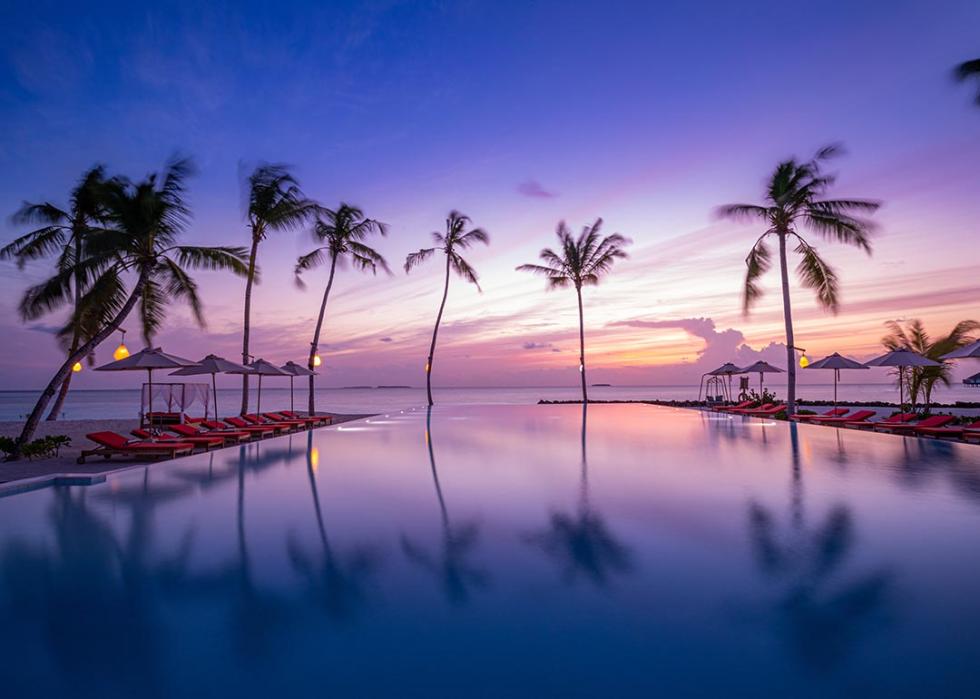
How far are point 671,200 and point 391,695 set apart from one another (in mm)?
21684

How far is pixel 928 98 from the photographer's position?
13875mm

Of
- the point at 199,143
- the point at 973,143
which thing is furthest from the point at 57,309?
the point at 973,143

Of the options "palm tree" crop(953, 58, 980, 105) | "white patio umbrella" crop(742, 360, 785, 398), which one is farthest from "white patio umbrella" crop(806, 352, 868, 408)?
"palm tree" crop(953, 58, 980, 105)

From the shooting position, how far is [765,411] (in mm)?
19750

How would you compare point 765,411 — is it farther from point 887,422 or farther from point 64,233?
point 64,233

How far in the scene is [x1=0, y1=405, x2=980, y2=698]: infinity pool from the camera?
260 cm

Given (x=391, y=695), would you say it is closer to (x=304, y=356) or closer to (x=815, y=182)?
(x=815, y=182)

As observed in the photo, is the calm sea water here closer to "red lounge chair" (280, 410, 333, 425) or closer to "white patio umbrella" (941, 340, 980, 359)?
"red lounge chair" (280, 410, 333, 425)

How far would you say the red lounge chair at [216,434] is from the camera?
11.3m

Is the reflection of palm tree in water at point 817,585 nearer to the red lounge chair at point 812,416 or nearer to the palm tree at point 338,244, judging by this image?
the red lounge chair at point 812,416

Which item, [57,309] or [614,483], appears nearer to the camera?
[614,483]

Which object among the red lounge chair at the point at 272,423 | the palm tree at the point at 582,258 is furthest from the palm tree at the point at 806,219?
the red lounge chair at the point at 272,423

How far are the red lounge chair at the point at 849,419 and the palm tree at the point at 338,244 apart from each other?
16.3 meters

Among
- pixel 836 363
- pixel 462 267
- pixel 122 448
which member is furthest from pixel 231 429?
pixel 836 363
